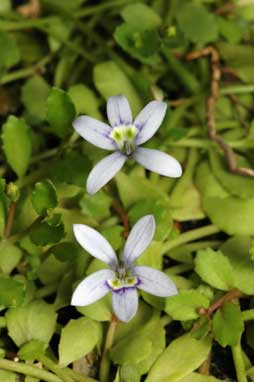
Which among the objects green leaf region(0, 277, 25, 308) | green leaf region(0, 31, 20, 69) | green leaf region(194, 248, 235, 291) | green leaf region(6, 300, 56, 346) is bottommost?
green leaf region(6, 300, 56, 346)

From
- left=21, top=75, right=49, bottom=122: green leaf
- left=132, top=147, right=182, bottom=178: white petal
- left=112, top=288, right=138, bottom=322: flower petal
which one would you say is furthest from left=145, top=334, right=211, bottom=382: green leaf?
left=21, top=75, right=49, bottom=122: green leaf

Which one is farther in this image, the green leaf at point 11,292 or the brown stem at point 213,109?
the brown stem at point 213,109

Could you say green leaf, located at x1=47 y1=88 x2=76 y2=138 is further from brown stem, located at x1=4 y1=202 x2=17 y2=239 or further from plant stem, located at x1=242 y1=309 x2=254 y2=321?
plant stem, located at x1=242 y1=309 x2=254 y2=321

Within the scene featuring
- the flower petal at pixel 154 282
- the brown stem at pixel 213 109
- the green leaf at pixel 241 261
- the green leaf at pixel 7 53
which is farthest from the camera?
the green leaf at pixel 7 53

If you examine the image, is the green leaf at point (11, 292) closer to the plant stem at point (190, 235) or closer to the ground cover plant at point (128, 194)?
the ground cover plant at point (128, 194)

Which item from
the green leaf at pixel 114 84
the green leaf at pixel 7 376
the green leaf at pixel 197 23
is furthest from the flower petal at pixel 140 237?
the green leaf at pixel 197 23

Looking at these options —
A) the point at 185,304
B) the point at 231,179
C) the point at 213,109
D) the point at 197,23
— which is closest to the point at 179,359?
the point at 185,304
